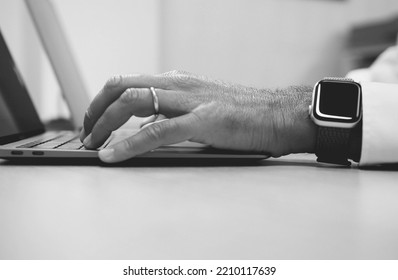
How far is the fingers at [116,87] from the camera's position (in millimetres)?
503

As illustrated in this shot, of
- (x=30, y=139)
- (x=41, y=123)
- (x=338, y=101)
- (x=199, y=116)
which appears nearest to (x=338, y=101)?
(x=338, y=101)

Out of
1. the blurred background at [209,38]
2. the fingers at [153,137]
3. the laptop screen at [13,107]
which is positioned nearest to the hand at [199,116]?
the fingers at [153,137]

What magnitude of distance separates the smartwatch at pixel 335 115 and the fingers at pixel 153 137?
163 mm

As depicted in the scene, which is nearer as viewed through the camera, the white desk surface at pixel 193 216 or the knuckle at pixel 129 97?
the white desk surface at pixel 193 216

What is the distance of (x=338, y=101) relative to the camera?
0.52 m

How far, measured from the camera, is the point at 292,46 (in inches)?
99.4

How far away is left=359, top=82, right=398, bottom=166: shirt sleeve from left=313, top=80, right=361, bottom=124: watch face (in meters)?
0.01

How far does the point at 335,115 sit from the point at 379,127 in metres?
0.06

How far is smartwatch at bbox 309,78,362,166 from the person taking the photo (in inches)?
20.0

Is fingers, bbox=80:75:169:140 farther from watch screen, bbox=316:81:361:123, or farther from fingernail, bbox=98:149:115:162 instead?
watch screen, bbox=316:81:361:123

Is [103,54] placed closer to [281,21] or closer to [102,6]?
[102,6]

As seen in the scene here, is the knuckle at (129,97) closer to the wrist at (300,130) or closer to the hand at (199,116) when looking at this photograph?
the hand at (199,116)

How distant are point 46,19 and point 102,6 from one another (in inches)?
47.2

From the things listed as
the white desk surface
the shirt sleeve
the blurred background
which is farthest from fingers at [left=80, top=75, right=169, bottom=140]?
the blurred background
